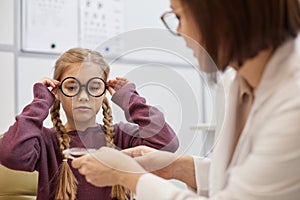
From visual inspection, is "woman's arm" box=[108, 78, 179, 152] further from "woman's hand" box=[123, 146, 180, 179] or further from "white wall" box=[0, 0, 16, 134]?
"white wall" box=[0, 0, 16, 134]

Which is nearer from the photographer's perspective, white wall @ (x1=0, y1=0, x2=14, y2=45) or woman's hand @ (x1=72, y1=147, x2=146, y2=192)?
woman's hand @ (x1=72, y1=147, x2=146, y2=192)

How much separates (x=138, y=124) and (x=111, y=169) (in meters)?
0.46

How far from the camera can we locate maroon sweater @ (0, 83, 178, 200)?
1.23 meters

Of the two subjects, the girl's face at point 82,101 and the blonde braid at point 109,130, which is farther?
the blonde braid at point 109,130

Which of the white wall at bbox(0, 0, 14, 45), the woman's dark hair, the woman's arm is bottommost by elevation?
the woman's arm

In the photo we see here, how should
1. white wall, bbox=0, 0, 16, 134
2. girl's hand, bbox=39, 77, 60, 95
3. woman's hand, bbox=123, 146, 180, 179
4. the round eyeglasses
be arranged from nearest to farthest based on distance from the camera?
woman's hand, bbox=123, 146, 180, 179 → the round eyeglasses → girl's hand, bbox=39, 77, 60, 95 → white wall, bbox=0, 0, 16, 134

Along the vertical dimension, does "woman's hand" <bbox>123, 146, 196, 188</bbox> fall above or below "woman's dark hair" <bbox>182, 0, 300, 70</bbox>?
below

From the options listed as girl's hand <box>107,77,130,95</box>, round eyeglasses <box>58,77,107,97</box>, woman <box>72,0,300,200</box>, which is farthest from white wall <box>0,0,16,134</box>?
woman <box>72,0,300,200</box>

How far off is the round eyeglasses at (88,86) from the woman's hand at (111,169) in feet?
1.00

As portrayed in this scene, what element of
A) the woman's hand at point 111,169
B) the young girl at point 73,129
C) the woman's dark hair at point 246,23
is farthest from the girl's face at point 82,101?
the woman's dark hair at point 246,23

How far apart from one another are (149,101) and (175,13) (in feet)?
1.95

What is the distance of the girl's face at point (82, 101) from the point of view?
110cm

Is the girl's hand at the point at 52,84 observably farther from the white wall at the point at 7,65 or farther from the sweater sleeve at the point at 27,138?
the white wall at the point at 7,65

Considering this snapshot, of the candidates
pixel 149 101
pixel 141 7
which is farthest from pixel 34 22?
pixel 149 101
